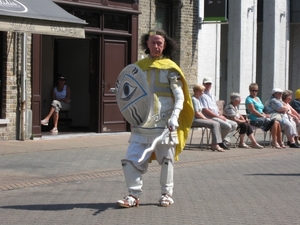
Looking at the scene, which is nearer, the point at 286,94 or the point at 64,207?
the point at 64,207

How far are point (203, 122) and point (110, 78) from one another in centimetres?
397

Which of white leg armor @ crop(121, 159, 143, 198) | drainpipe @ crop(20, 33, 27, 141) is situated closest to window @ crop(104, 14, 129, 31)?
drainpipe @ crop(20, 33, 27, 141)

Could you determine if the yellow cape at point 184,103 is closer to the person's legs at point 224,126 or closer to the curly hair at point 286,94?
the person's legs at point 224,126

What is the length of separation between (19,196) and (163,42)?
8.62 ft

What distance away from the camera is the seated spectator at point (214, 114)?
1631cm

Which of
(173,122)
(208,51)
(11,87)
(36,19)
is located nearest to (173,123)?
(173,122)

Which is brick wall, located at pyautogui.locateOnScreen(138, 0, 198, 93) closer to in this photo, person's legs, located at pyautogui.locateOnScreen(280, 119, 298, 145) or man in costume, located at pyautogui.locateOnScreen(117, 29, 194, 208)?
person's legs, located at pyautogui.locateOnScreen(280, 119, 298, 145)

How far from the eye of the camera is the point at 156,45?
887 centimetres

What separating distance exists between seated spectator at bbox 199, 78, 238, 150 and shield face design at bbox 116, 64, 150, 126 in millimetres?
7457

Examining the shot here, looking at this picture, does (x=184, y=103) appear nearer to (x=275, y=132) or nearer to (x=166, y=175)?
(x=166, y=175)

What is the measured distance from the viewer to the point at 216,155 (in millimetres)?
15320

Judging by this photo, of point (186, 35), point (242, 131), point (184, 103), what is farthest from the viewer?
point (186, 35)

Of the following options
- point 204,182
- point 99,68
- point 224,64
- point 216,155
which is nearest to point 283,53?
point 224,64

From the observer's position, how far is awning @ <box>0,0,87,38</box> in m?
13.8
